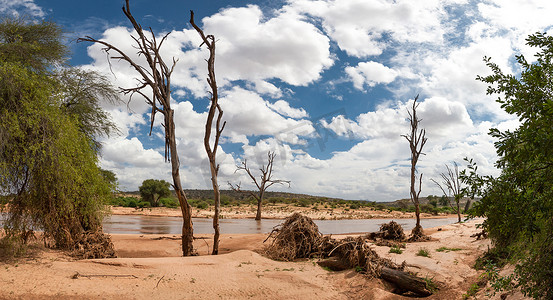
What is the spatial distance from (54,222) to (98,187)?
2.02 m

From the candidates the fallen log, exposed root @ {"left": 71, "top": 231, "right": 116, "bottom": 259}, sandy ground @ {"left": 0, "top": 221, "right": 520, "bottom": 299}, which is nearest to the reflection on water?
exposed root @ {"left": 71, "top": 231, "right": 116, "bottom": 259}

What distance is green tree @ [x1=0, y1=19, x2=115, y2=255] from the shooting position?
9.53 metres

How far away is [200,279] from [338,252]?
4.75m

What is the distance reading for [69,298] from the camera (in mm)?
7512

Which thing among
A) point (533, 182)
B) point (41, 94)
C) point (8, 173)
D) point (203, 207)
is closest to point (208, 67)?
point (41, 94)

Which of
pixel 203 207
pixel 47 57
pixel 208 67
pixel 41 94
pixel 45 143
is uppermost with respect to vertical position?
pixel 47 57

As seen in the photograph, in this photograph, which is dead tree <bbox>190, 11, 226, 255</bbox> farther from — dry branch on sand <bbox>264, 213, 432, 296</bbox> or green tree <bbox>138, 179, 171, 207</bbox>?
green tree <bbox>138, 179, 171, 207</bbox>

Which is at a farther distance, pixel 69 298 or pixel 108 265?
pixel 108 265

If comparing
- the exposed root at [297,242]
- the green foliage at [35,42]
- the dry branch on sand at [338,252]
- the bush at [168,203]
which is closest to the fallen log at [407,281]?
the dry branch on sand at [338,252]

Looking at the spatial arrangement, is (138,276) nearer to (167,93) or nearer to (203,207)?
(167,93)

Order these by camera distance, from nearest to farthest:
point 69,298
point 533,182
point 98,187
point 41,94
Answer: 1. point 533,182
2. point 69,298
3. point 41,94
4. point 98,187

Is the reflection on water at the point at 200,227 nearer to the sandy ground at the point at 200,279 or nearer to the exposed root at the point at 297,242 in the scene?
the sandy ground at the point at 200,279

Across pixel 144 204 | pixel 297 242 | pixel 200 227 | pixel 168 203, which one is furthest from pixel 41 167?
pixel 168 203

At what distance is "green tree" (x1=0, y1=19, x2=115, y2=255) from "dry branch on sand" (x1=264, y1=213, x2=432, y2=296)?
6.45 m
